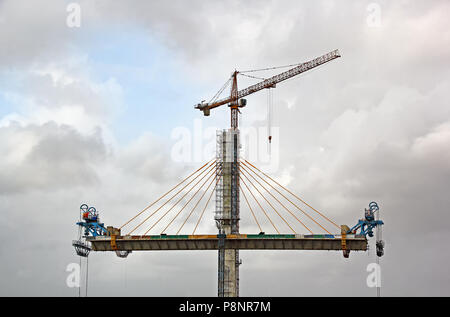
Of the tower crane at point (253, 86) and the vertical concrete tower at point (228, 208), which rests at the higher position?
the tower crane at point (253, 86)

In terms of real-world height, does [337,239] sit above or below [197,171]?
below

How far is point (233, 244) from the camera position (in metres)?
117

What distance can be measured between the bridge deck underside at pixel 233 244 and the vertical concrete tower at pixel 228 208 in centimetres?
338

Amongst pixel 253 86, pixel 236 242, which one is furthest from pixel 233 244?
pixel 253 86

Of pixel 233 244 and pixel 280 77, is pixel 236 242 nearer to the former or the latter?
pixel 233 244

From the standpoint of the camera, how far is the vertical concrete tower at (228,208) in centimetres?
11925

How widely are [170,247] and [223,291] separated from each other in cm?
1462

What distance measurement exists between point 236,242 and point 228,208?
39.5 feet

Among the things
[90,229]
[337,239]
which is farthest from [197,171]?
[337,239]
